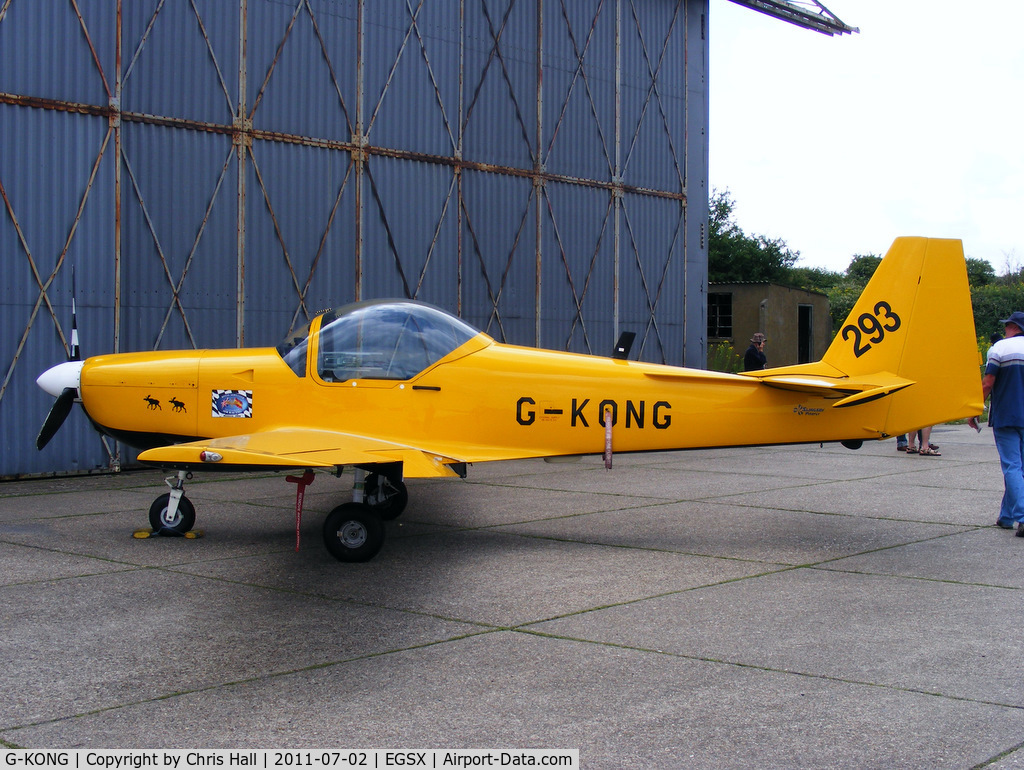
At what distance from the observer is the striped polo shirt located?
898 centimetres

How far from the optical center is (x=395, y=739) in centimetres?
407

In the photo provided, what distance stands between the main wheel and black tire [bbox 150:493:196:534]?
1780 mm

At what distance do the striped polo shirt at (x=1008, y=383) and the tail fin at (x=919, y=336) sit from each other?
0.60m

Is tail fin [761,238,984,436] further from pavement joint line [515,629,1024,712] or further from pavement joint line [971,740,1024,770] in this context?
pavement joint line [971,740,1024,770]

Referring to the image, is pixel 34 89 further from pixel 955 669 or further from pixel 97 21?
pixel 955 669

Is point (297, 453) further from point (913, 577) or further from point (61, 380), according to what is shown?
point (913, 577)

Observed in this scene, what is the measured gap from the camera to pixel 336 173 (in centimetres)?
1550

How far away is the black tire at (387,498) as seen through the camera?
941cm

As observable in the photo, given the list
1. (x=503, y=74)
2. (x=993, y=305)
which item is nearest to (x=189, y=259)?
(x=503, y=74)

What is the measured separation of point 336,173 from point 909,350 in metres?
9.69

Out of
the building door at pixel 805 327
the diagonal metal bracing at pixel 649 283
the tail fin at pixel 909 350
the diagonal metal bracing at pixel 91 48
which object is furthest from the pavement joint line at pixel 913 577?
the building door at pixel 805 327

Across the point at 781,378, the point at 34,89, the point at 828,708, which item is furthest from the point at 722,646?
the point at 34,89

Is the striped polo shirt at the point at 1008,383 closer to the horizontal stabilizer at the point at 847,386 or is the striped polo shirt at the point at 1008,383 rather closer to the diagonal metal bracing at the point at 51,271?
the horizontal stabilizer at the point at 847,386

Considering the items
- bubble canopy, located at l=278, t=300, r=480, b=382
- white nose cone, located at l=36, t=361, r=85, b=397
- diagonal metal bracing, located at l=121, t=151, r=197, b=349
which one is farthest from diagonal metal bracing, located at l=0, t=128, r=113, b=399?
bubble canopy, located at l=278, t=300, r=480, b=382
